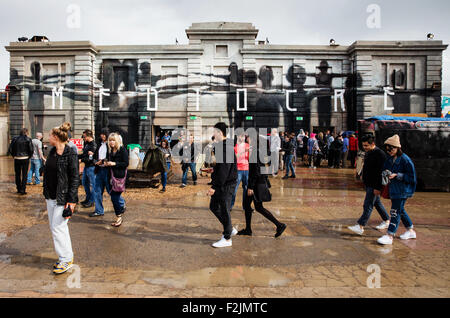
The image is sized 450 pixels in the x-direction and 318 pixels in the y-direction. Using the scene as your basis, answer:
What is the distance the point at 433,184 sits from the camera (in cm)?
1059

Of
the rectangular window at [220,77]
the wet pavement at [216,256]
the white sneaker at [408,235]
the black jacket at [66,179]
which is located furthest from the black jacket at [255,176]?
the rectangular window at [220,77]

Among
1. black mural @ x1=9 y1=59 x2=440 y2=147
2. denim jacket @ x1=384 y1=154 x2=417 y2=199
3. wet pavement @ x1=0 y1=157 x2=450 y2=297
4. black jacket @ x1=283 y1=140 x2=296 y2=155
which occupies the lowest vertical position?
wet pavement @ x1=0 y1=157 x2=450 y2=297

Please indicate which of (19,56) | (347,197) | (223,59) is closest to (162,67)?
(223,59)

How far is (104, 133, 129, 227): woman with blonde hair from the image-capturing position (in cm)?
628

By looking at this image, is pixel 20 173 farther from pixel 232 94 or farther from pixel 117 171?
pixel 232 94

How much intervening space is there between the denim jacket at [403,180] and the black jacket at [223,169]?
2.80 m

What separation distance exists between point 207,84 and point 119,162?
2035cm

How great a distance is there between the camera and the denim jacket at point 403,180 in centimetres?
541

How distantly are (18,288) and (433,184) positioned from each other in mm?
11634

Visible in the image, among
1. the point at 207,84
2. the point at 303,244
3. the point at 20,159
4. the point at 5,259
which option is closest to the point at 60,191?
the point at 5,259

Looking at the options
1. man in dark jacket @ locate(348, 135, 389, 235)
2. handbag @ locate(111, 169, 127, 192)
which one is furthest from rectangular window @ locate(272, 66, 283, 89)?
handbag @ locate(111, 169, 127, 192)

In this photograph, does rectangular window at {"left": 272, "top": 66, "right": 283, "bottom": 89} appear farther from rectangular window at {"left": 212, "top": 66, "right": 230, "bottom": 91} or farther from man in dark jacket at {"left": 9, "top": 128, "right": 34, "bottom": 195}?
man in dark jacket at {"left": 9, "top": 128, "right": 34, "bottom": 195}

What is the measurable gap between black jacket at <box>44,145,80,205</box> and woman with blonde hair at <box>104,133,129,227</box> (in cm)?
181
